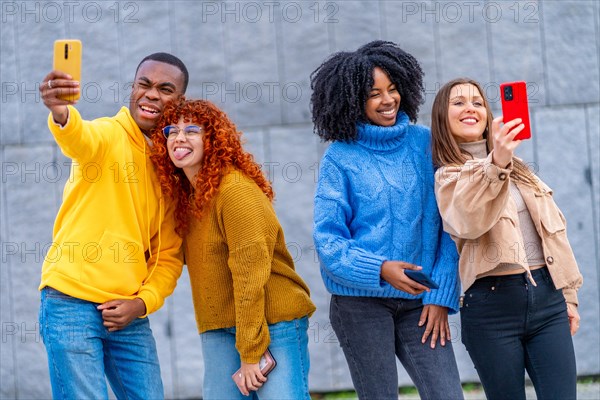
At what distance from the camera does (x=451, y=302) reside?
341 cm

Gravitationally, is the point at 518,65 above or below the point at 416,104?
above

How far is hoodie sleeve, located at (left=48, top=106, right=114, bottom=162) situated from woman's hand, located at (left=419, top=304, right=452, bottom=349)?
1.42 meters

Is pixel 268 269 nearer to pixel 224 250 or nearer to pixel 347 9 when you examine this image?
pixel 224 250

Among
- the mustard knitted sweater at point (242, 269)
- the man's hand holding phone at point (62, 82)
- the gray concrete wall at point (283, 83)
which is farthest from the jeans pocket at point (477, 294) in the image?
the gray concrete wall at point (283, 83)

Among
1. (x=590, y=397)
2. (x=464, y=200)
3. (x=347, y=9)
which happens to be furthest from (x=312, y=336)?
(x=464, y=200)

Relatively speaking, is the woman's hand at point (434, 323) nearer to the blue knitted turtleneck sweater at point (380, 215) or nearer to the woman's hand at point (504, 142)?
the blue knitted turtleneck sweater at point (380, 215)

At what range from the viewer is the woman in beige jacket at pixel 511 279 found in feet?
10.7

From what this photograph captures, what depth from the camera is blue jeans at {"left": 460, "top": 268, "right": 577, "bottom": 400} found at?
3316mm

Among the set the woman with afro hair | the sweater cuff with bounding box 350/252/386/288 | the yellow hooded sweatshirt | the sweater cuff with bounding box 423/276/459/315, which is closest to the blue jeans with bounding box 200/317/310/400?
the woman with afro hair

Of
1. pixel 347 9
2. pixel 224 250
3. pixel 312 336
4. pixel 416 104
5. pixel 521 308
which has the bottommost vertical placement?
pixel 312 336

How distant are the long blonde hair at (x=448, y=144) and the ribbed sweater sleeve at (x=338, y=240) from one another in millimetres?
397

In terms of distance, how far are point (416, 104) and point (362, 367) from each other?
1.11 metres

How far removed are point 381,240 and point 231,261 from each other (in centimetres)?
60

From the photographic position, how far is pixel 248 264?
3.43 meters
